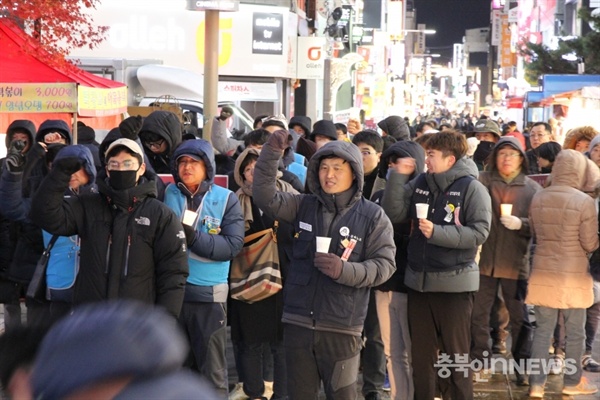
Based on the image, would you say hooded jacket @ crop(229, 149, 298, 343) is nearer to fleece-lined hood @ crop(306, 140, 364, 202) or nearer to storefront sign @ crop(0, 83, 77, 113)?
fleece-lined hood @ crop(306, 140, 364, 202)

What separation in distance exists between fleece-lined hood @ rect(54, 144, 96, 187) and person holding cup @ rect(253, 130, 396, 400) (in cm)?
113

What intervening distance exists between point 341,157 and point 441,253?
131 centimetres

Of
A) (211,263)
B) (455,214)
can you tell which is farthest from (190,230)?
(455,214)

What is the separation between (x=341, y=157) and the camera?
640cm

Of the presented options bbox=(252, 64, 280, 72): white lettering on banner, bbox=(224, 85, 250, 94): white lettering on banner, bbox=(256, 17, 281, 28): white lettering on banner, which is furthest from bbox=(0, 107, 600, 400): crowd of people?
bbox=(256, 17, 281, 28): white lettering on banner

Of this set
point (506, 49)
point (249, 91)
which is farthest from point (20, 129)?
point (506, 49)

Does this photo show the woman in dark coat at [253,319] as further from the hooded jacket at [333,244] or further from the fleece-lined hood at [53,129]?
the fleece-lined hood at [53,129]

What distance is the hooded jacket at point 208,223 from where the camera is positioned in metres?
7.09

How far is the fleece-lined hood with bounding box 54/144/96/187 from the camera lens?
6496 millimetres

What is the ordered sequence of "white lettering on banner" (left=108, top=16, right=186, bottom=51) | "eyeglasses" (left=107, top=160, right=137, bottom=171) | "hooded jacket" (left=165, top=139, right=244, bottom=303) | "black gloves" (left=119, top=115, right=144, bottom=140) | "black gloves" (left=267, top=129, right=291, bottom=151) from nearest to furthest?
"eyeglasses" (left=107, top=160, right=137, bottom=171) < "black gloves" (left=267, top=129, right=291, bottom=151) < "hooded jacket" (left=165, top=139, right=244, bottom=303) < "black gloves" (left=119, top=115, right=144, bottom=140) < "white lettering on banner" (left=108, top=16, right=186, bottom=51)

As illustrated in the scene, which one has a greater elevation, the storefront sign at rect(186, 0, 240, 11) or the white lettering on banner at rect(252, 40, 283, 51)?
the white lettering on banner at rect(252, 40, 283, 51)

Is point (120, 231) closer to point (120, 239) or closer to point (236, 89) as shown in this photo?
point (120, 239)

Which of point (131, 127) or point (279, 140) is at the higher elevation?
point (131, 127)

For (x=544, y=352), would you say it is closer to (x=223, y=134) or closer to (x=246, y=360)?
(x=246, y=360)
